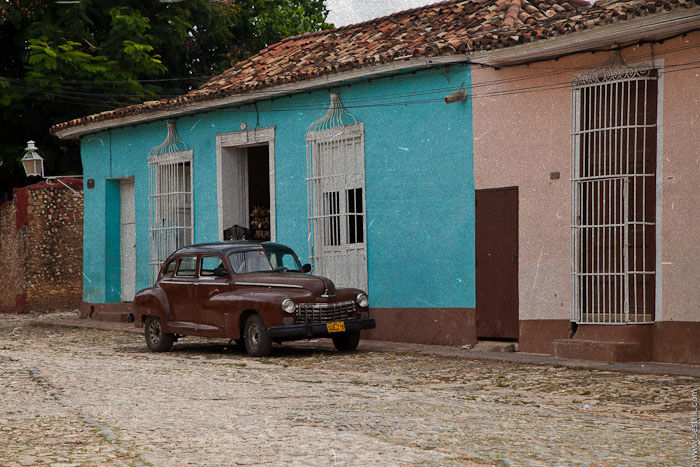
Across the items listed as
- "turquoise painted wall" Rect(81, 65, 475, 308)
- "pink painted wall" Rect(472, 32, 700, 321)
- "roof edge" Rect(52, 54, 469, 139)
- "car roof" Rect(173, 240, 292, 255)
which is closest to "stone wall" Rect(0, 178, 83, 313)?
"roof edge" Rect(52, 54, 469, 139)

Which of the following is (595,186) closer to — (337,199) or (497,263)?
(497,263)

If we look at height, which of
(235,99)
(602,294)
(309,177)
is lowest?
(602,294)

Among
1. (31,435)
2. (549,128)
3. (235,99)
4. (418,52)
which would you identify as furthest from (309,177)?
(31,435)

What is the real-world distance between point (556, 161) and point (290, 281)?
3.91 meters

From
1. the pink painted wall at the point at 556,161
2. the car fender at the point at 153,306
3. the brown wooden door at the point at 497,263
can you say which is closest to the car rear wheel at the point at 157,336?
the car fender at the point at 153,306

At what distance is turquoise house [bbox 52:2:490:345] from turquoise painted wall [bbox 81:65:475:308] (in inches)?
0.9

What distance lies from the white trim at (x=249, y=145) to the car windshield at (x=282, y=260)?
312 centimetres

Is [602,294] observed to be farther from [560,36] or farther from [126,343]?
[126,343]

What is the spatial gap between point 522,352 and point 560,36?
13.9 ft

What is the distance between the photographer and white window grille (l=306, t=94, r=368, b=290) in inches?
627

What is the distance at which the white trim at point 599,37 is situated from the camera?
11133 millimetres

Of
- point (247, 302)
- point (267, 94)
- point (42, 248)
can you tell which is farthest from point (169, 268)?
point (42, 248)

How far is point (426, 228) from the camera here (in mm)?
14750

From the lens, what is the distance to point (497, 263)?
1382 centimetres
